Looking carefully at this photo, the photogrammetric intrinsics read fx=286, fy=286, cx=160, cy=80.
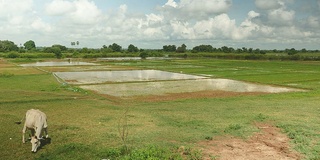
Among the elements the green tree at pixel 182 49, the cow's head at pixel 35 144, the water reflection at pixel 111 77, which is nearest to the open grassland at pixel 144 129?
the cow's head at pixel 35 144

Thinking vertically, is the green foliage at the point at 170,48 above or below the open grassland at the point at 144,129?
above

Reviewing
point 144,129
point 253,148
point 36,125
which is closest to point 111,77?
point 144,129

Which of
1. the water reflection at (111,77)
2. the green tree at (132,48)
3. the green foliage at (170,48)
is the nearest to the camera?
the water reflection at (111,77)

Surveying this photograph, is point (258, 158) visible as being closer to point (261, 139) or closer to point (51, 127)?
point (261, 139)

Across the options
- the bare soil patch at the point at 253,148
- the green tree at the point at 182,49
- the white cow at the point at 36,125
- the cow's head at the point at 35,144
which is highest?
the green tree at the point at 182,49

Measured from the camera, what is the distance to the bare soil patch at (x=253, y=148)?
9.60 meters

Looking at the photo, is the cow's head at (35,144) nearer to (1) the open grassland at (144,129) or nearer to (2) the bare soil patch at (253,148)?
(1) the open grassland at (144,129)

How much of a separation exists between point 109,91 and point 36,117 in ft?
62.3

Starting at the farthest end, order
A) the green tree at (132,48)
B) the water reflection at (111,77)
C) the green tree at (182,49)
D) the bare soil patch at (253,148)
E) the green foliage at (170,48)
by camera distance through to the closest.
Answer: the green foliage at (170,48), the green tree at (182,49), the green tree at (132,48), the water reflection at (111,77), the bare soil patch at (253,148)

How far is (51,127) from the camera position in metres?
12.8

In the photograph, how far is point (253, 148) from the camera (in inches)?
408

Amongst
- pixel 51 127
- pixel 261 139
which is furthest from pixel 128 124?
pixel 261 139

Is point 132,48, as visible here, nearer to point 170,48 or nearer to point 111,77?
point 170,48

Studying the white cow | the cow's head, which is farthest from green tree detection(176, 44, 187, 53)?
the cow's head
